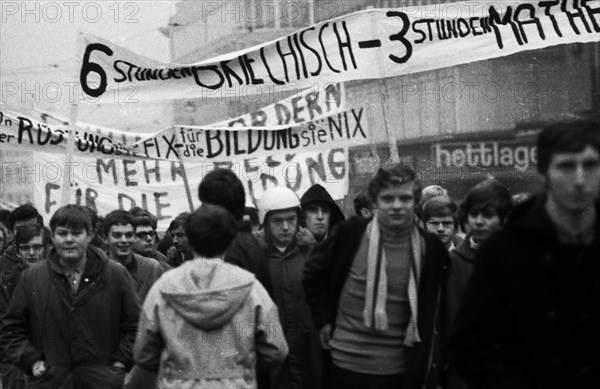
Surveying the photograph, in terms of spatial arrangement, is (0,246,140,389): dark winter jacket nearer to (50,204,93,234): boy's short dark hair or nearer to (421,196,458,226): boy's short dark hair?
(50,204,93,234): boy's short dark hair

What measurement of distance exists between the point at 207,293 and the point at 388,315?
0.95m

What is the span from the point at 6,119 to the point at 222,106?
3188cm

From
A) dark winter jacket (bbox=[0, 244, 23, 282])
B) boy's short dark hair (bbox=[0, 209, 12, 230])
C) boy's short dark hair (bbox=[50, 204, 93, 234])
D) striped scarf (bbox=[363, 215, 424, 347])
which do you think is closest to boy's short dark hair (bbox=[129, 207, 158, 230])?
dark winter jacket (bbox=[0, 244, 23, 282])

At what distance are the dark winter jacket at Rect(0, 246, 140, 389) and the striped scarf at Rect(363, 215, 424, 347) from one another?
4.50 feet

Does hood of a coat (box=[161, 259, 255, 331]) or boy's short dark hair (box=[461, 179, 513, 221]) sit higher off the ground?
boy's short dark hair (box=[461, 179, 513, 221])

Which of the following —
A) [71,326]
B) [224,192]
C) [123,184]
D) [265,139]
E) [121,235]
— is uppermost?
[265,139]

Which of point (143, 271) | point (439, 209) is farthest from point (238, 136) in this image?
point (439, 209)

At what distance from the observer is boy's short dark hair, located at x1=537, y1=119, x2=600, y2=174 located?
3.78 meters

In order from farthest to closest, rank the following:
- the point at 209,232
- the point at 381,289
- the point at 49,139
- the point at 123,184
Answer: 1. the point at 123,184
2. the point at 49,139
3. the point at 381,289
4. the point at 209,232

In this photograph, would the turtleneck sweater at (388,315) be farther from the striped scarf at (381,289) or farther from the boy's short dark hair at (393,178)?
the boy's short dark hair at (393,178)

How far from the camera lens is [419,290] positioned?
20.3ft

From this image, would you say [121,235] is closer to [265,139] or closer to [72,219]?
[72,219]

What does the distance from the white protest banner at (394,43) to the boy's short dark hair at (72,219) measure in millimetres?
4436

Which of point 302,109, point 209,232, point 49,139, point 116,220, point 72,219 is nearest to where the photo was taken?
point 209,232
